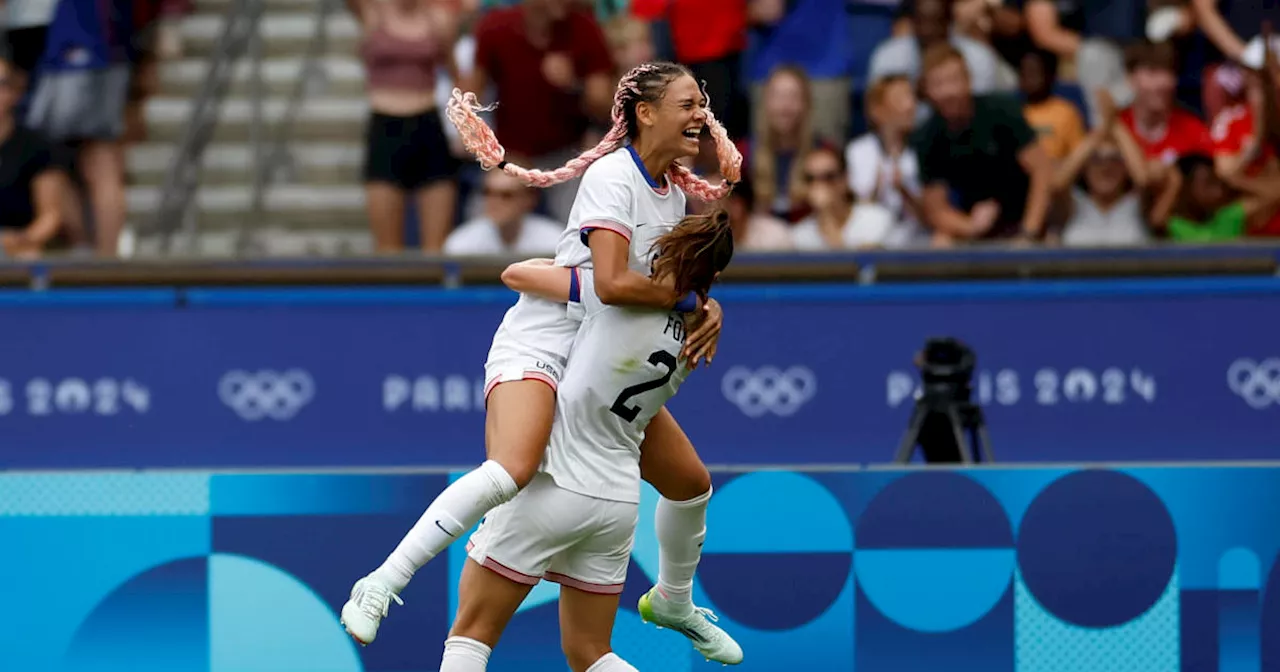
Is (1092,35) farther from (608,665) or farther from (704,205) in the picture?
(608,665)

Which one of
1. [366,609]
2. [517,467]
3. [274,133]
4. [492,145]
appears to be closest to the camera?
[366,609]

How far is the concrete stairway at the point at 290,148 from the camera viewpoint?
431 inches

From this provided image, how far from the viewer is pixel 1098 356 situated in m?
9.20

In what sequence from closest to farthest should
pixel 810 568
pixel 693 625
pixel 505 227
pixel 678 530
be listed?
pixel 678 530, pixel 693 625, pixel 810 568, pixel 505 227

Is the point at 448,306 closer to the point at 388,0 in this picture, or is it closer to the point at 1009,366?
the point at 388,0

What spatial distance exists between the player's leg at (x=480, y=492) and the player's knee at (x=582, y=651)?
49 centimetres

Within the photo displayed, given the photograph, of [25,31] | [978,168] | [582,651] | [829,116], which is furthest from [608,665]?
[25,31]

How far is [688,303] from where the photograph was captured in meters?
5.00

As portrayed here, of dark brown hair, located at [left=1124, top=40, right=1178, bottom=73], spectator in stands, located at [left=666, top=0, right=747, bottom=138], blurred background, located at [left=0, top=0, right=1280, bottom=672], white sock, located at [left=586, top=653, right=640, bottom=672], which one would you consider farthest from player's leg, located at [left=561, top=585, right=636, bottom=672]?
dark brown hair, located at [left=1124, top=40, right=1178, bottom=73]

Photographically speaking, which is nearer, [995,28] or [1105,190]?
[1105,190]

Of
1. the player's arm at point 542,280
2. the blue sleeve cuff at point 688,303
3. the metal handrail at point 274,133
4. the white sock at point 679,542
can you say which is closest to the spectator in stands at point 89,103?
the metal handrail at point 274,133

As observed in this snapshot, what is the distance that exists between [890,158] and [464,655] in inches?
221

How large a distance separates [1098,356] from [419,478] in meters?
4.30

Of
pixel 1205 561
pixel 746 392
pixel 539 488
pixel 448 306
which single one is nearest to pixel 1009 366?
pixel 746 392
